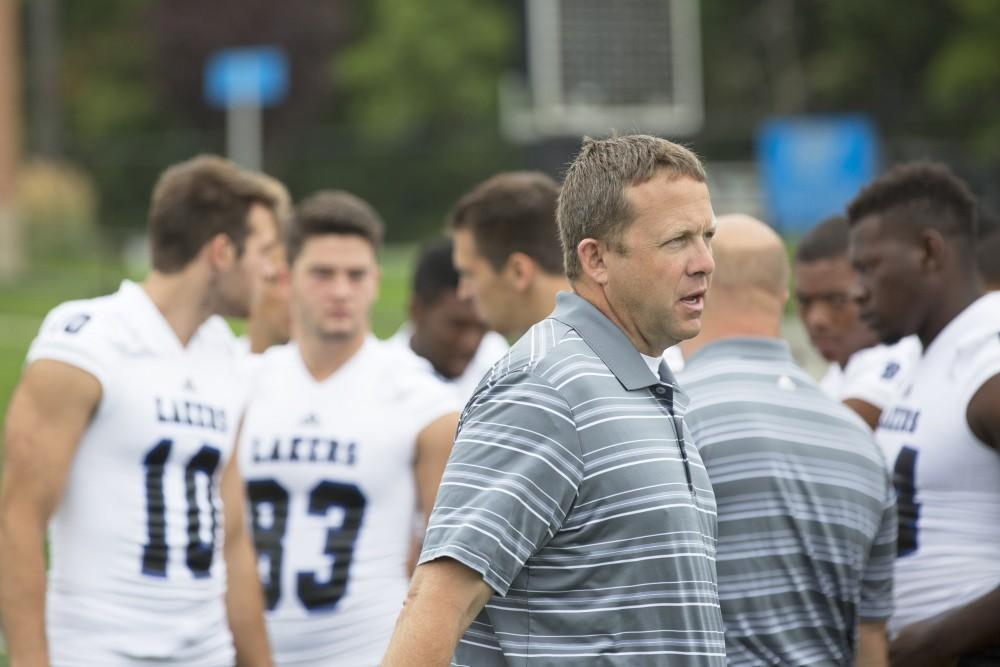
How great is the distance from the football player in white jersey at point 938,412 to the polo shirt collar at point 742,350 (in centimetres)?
64

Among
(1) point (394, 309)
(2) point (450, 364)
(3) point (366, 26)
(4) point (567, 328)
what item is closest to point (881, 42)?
(3) point (366, 26)

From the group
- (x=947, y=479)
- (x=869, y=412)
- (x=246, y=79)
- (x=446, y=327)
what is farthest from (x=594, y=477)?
(x=246, y=79)

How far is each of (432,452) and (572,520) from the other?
2025 mm

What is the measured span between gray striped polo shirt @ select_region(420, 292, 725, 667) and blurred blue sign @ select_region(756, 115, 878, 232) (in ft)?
71.5

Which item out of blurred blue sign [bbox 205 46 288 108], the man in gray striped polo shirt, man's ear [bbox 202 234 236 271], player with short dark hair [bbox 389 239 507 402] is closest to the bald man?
the man in gray striped polo shirt

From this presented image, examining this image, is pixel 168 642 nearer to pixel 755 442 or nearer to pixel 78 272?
pixel 755 442

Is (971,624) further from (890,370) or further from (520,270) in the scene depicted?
(520,270)

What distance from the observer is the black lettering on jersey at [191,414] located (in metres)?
4.16

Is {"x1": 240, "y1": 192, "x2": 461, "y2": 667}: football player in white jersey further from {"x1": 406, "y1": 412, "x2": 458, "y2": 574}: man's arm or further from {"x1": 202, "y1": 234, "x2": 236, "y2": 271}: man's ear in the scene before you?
{"x1": 202, "y1": 234, "x2": 236, "y2": 271}: man's ear

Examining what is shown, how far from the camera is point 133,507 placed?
409 centimetres

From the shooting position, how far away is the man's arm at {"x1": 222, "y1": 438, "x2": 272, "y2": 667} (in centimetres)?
449

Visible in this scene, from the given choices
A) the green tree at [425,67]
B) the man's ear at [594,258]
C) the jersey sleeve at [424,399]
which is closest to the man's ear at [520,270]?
the jersey sleeve at [424,399]

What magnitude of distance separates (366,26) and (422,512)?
48.1 meters

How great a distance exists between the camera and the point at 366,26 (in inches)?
2026
